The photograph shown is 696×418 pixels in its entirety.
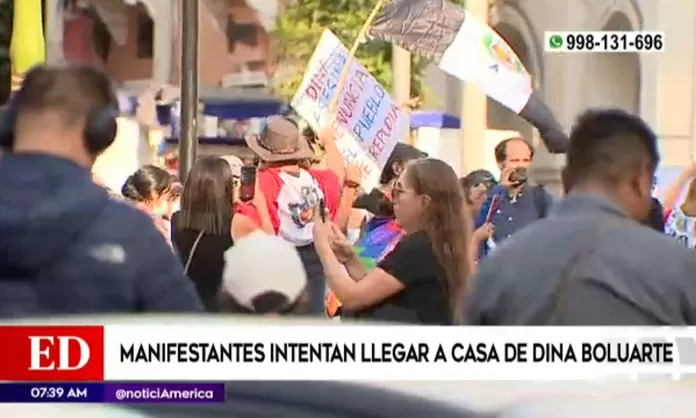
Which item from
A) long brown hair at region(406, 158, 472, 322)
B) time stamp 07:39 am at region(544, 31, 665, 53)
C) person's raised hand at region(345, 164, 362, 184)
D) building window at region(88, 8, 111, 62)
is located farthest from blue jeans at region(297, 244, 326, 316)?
time stamp 07:39 am at region(544, 31, 665, 53)

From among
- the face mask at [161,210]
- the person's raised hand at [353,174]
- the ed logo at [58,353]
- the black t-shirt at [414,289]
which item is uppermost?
the person's raised hand at [353,174]

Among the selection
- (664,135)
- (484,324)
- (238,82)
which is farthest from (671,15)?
(238,82)

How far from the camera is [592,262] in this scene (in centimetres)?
206

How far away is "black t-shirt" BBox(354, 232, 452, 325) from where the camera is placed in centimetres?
207

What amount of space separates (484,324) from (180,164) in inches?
33.4

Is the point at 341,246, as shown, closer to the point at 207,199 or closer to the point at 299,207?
the point at 299,207

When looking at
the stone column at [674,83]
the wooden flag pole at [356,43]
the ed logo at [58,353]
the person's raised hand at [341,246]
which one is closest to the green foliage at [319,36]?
the wooden flag pole at [356,43]

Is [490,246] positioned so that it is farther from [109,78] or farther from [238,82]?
[109,78]

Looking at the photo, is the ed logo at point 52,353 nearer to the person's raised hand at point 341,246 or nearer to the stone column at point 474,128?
the person's raised hand at point 341,246

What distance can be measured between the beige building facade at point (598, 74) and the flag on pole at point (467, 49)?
2 centimetres

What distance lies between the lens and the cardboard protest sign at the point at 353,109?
2.05m

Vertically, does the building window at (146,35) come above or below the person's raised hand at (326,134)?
above

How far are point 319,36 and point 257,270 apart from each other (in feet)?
1.94

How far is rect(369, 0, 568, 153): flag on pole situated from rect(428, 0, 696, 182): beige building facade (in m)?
0.02
